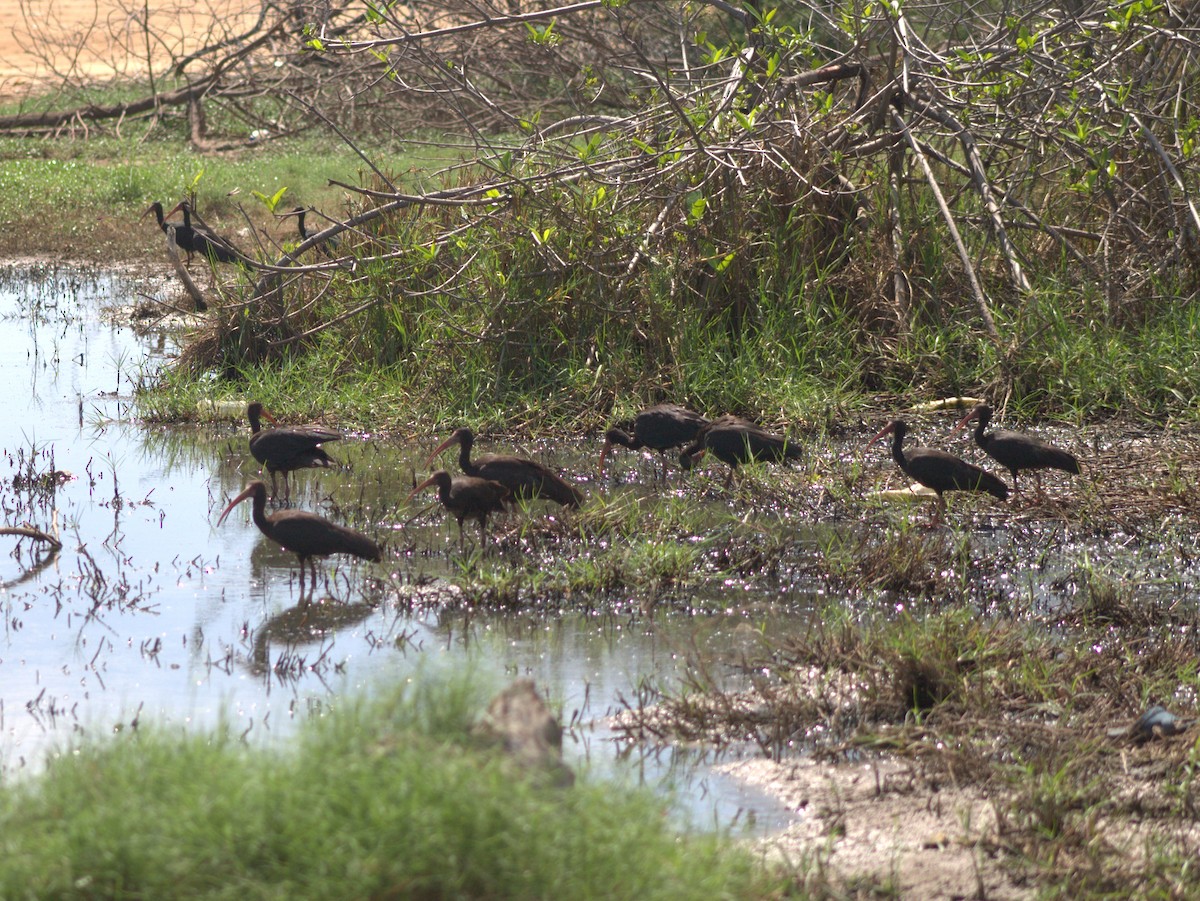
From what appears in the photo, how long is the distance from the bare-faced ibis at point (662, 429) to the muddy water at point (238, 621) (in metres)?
0.41

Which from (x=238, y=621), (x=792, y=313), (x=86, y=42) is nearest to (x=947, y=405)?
(x=792, y=313)

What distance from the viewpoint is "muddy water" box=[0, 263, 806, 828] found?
16.4 ft

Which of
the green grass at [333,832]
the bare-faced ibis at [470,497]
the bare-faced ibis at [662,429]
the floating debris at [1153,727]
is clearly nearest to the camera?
the green grass at [333,832]

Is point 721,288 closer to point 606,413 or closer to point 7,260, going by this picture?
point 606,413

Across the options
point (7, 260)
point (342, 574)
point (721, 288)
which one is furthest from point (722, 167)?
point (7, 260)

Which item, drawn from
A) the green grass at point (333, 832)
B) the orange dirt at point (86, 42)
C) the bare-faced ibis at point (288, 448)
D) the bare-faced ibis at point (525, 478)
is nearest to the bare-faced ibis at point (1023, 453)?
the bare-faced ibis at point (525, 478)

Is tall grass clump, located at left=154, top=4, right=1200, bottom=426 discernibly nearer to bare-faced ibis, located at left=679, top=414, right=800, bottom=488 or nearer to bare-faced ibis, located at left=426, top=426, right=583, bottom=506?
bare-faced ibis, located at left=679, top=414, right=800, bottom=488

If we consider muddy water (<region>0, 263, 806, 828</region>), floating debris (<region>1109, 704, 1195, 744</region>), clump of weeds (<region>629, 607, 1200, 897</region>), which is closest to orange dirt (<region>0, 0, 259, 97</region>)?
muddy water (<region>0, 263, 806, 828</region>)

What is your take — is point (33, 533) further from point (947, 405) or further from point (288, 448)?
point (947, 405)

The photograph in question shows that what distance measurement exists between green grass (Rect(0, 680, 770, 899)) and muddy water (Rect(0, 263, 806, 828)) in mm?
712

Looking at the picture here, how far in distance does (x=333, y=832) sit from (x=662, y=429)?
5.60m

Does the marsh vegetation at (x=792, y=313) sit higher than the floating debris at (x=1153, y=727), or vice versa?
the marsh vegetation at (x=792, y=313)

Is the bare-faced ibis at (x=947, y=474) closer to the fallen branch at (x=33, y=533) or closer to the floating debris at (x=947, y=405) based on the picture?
the floating debris at (x=947, y=405)

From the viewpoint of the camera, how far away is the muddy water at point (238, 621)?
501 centimetres
